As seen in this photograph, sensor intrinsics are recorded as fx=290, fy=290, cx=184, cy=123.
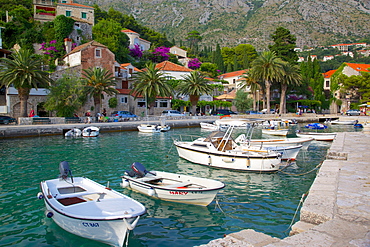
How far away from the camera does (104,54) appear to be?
5609cm

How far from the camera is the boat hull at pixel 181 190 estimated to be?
1115cm

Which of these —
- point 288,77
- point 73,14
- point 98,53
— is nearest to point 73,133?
point 98,53

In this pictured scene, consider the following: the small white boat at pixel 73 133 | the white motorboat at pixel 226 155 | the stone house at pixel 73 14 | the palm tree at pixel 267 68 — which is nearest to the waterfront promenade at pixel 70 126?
the small white boat at pixel 73 133

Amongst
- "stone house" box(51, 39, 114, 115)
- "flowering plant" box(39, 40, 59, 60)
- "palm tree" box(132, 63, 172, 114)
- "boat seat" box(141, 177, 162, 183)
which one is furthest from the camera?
"flowering plant" box(39, 40, 59, 60)

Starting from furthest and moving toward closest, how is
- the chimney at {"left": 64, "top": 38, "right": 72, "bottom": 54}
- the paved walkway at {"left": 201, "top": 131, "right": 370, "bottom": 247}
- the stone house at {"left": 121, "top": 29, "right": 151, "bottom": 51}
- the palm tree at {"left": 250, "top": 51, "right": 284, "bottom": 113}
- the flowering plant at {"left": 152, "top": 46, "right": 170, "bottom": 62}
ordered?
the stone house at {"left": 121, "top": 29, "right": 151, "bottom": 51} → the flowering plant at {"left": 152, "top": 46, "right": 170, "bottom": 62} → the palm tree at {"left": 250, "top": 51, "right": 284, "bottom": 113} → the chimney at {"left": 64, "top": 38, "right": 72, "bottom": 54} → the paved walkway at {"left": 201, "top": 131, "right": 370, "bottom": 247}

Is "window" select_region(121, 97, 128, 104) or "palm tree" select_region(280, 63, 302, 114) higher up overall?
"palm tree" select_region(280, 63, 302, 114)

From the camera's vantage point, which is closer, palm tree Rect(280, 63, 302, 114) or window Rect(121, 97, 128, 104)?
window Rect(121, 97, 128, 104)

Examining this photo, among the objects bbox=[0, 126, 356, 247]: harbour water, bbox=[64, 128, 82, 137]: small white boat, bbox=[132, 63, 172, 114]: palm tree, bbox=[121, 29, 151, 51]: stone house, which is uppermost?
bbox=[121, 29, 151, 51]: stone house

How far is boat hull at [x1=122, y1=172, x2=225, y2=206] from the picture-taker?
11.1m

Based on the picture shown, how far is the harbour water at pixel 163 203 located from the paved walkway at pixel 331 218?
178 cm

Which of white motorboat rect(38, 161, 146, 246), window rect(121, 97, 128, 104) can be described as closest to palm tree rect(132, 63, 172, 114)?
window rect(121, 97, 128, 104)

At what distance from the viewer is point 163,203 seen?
11.9 metres

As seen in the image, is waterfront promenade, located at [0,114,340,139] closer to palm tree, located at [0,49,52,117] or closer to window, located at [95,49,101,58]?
palm tree, located at [0,49,52,117]

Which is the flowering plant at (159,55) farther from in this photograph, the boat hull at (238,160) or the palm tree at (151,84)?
the boat hull at (238,160)
